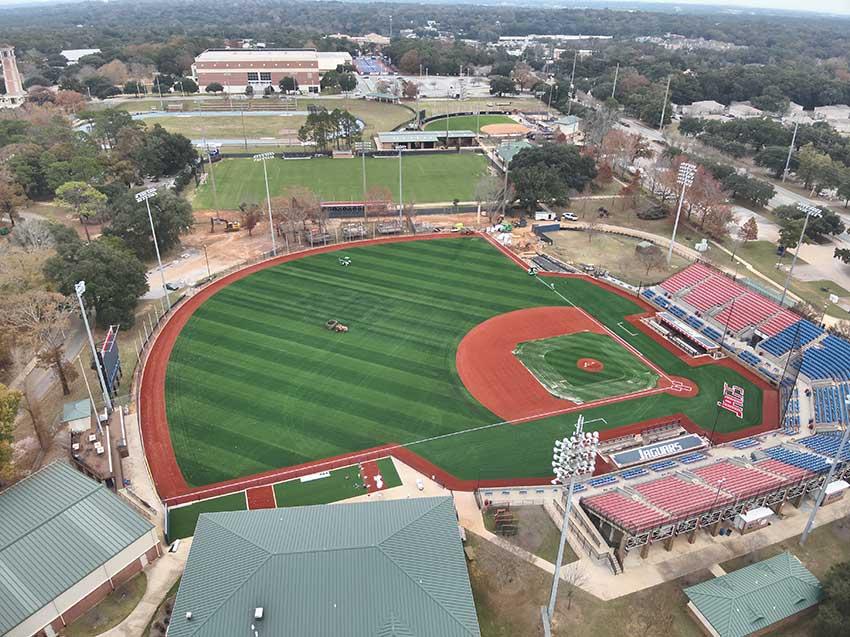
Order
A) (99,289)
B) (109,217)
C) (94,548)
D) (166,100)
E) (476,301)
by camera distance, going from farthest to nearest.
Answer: (166,100)
(109,217)
(476,301)
(99,289)
(94,548)

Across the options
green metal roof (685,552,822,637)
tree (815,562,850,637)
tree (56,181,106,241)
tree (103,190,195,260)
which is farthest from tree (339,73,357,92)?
tree (815,562,850,637)

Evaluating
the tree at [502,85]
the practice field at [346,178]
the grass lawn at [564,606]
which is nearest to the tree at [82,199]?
the practice field at [346,178]

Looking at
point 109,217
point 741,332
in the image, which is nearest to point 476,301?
point 741,332

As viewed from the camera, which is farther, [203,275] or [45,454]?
[203,275]

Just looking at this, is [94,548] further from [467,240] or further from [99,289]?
[467,240]

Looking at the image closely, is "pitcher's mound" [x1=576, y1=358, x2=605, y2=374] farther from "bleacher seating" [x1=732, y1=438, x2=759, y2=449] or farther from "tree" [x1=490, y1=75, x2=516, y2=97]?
"tree" [x1=490, y1=75, x2=516, y2=97]

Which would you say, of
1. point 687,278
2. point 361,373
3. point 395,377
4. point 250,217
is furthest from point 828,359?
point 250,217

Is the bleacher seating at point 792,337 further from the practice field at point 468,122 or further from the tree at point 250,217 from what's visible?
the practice field at point 468,122
